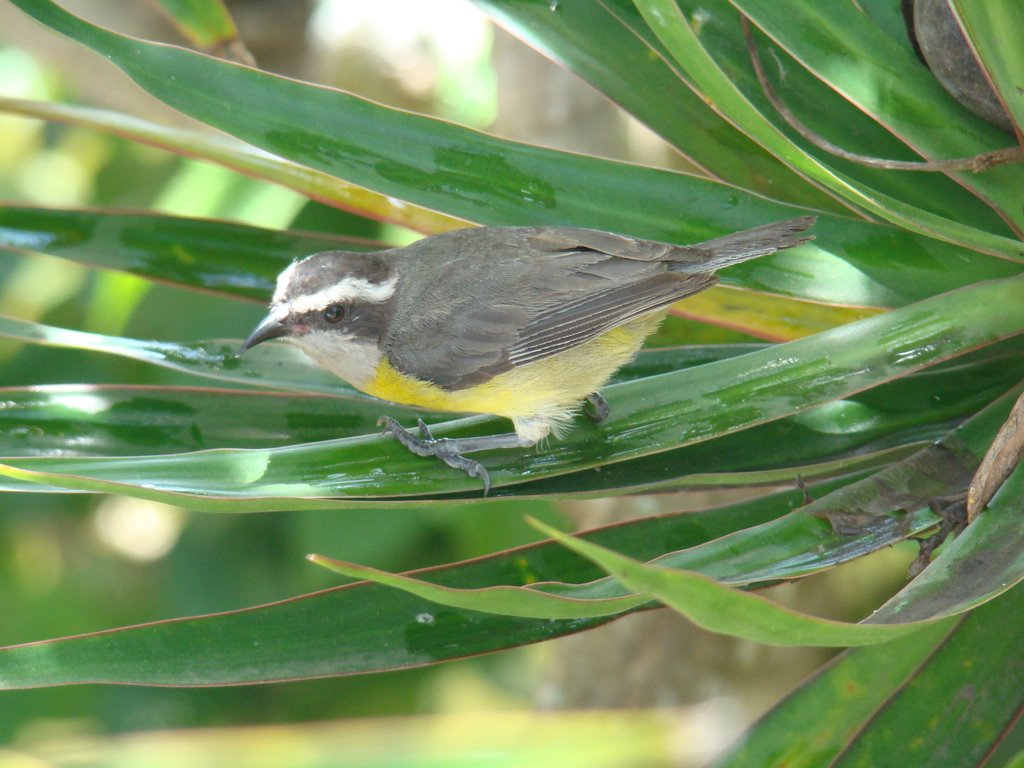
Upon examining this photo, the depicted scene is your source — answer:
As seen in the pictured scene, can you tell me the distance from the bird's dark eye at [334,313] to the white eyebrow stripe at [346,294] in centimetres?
1

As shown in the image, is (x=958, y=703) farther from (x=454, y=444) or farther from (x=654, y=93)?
(x=654, y=93)

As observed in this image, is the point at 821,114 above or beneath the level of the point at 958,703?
above

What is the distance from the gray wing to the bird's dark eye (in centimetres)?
11

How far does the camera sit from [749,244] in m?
2.07

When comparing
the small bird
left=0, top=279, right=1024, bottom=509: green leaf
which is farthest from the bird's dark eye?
left=0, top=279, right=1024, bottom=509: green leaf

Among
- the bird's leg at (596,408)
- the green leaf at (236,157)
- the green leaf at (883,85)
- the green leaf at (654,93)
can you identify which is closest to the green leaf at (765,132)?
the green leaf at (883,85)

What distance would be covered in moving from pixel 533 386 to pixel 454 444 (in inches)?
9.8

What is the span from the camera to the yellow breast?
7.38 feet

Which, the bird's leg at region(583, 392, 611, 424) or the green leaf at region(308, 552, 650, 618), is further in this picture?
the bird's leg at region(583, 392, 611, 424)

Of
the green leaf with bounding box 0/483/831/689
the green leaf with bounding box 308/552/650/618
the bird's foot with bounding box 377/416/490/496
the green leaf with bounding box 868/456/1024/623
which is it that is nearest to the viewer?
the green leaf with bounding box 308/552/650/618

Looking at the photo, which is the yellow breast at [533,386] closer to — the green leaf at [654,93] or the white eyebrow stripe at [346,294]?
the white eyebrow stripe at [346,294]

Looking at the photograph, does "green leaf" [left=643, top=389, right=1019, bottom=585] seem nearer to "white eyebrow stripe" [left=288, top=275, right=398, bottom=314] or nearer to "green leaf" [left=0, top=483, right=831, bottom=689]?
"green leaf" [left=0, top=483, right=831, bottom=689]

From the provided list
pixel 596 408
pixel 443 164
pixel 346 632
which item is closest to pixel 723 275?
pixel 596 408

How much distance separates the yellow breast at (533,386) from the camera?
2250mm
